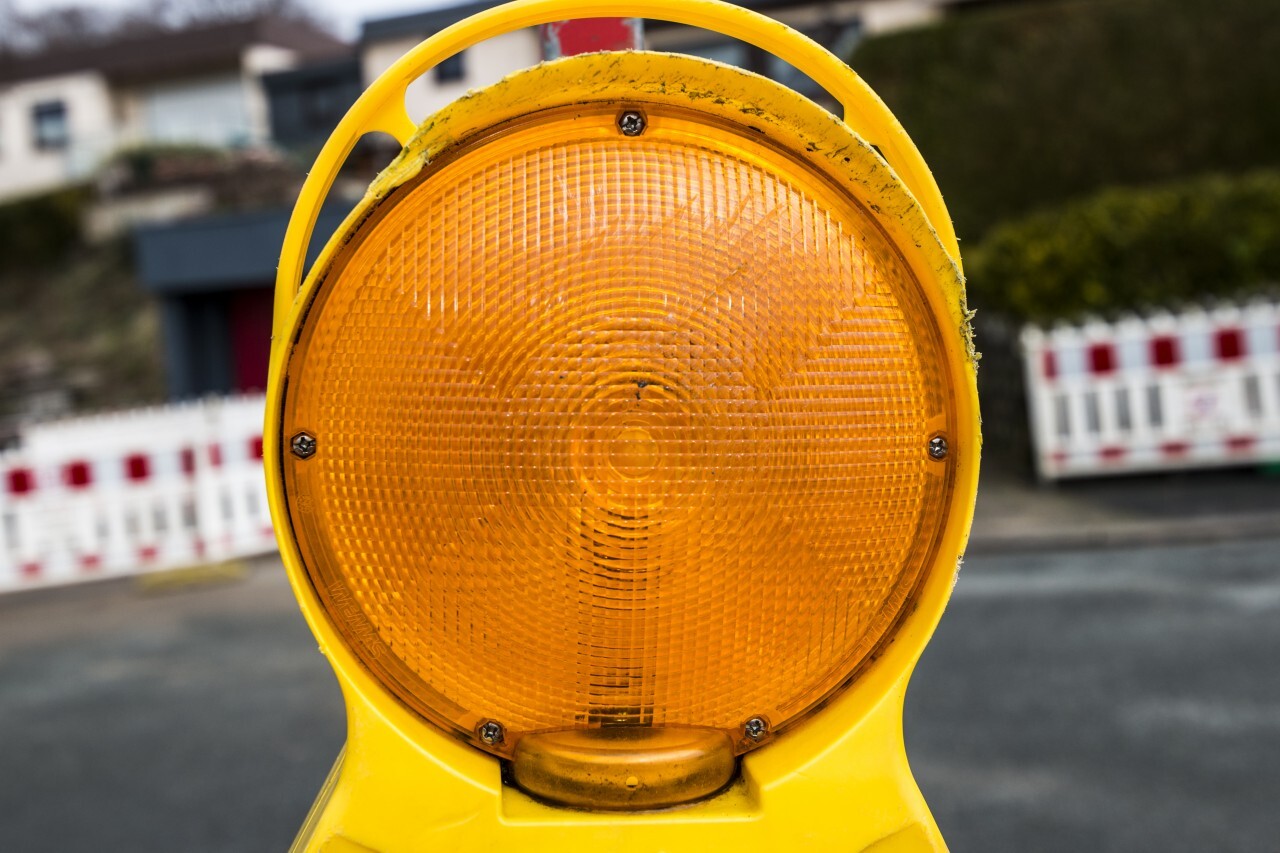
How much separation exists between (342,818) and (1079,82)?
57.5 ft

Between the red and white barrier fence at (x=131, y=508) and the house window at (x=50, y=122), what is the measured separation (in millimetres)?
39356

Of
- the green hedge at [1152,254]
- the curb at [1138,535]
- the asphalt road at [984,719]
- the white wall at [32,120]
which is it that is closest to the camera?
the asphalt road at [984,719]

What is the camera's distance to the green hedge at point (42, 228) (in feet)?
117

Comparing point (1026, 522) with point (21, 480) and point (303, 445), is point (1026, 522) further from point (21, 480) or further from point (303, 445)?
point (303, 445)

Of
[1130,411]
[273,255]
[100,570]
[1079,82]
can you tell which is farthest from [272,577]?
[273,255]

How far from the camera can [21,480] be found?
8836 millimetres

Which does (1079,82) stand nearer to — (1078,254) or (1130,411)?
(1078,254)

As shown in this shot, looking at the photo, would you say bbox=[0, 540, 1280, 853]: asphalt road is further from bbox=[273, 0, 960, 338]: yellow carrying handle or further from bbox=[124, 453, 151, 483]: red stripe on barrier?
bbox=[273, 0, 960, 338]: yellow carrying handle

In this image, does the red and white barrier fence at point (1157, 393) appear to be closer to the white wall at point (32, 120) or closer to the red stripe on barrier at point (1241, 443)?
the red stripe on barrier at point (1241, 443)

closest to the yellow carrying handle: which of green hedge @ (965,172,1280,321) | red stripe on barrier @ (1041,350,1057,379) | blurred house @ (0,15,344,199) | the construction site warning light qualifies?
the construction site warning light

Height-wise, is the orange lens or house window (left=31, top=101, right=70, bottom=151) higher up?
house window (left=31, top=101, right=70, bottom=151)

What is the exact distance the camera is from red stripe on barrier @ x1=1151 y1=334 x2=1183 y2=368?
9.01 metres

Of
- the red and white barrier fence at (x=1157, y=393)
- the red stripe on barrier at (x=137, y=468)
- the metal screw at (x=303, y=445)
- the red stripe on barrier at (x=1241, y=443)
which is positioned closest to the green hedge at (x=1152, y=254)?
the red and white barrier fence at (x=1157, y=393)

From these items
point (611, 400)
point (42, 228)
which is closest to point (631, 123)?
point (611, 400)
